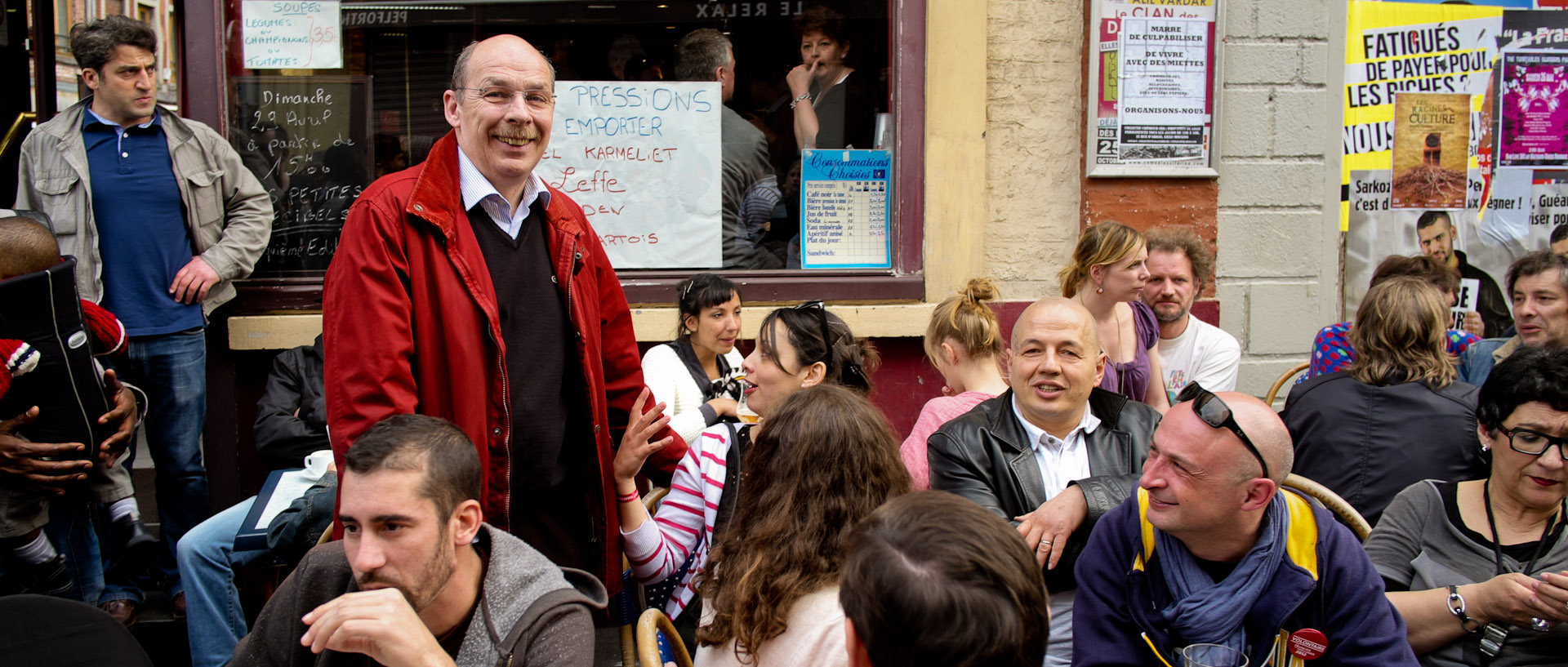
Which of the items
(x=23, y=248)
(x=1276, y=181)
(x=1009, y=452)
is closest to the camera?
(x=1009, y=452)

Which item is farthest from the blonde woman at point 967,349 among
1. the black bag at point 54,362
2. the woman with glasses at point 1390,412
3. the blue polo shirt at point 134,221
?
the blue polo shirt at point 134,221

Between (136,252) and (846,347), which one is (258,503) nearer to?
(136,252)

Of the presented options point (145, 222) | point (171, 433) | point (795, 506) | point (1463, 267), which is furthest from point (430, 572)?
point (1463, 267)

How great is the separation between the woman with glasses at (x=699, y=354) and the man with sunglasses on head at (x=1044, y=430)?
151 centimetres

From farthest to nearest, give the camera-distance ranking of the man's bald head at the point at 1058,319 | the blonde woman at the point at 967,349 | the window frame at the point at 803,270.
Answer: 1. the window frame at the point at 803,270
2. the blonde woman at the point at 967,349
3. the man's bald head at the point at 1058,319

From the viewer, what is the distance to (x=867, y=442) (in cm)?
231

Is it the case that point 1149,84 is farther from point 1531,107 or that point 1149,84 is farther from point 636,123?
point 636,123

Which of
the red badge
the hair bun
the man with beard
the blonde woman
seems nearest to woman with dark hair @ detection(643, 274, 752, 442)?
the blonde woman

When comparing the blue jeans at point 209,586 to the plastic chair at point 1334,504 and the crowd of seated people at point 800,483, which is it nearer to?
the crowd of seated people at point 800,483

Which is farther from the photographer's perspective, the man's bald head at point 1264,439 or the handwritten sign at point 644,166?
the handwritten sign at point 644,166

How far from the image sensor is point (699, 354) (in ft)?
15.1

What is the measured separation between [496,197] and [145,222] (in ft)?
7.93

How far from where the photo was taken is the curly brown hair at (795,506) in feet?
6.97

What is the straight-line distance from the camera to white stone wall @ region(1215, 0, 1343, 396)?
529cm
